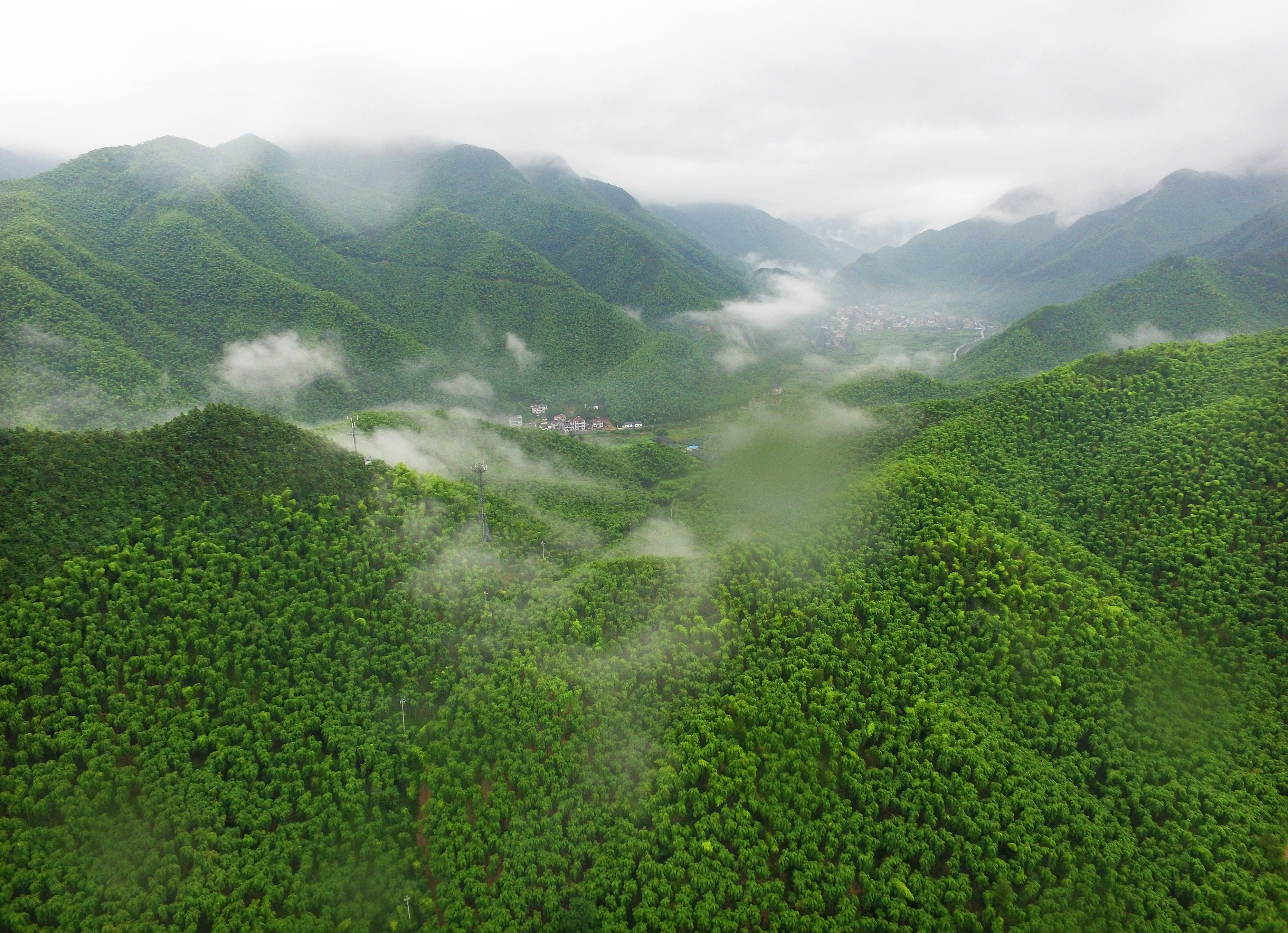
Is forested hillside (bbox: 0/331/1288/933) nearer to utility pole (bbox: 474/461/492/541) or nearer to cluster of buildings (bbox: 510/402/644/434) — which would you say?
utility pole (bbox: 474/461/492/541)

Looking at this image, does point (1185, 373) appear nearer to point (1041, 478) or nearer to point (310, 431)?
point (1041, 478)

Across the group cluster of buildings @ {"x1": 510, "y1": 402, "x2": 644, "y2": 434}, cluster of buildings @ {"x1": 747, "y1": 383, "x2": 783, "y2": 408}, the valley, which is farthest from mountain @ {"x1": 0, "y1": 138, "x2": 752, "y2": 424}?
the valley

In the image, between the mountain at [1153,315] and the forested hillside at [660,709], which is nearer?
the forested hillside at [660,709]

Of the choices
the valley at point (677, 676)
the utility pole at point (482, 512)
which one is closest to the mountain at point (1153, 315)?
the valley at point (677, 676)

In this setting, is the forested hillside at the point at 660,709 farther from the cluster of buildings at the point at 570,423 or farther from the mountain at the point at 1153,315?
the mountain at the point at 1153,315

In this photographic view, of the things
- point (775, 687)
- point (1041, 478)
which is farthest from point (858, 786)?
point (1041, 478)

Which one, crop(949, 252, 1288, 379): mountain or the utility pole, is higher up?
crop(949, 252, 1288, 379): mountain
